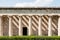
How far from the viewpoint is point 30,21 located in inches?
1783

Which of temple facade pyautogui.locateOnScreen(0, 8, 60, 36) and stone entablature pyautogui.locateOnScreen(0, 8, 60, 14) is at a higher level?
stone entablature pyautogui.locateOnScreen(0, 8, 60, 14)

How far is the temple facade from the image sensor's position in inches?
1763

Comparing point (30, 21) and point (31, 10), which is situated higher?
point (31, 10)

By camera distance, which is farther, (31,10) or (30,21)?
(31,10)

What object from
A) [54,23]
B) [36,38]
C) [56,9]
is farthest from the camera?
[54,23]

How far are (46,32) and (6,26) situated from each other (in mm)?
8908

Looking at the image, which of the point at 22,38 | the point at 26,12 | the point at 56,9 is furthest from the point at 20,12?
the point at 22,38

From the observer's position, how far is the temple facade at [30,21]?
44781 mm

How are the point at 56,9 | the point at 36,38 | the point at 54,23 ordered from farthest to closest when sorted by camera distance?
1. the point at 54,23
2. the point at 56,9
3. the point at 36,38

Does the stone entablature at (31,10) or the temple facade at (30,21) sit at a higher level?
the stone entablature at (31,10)

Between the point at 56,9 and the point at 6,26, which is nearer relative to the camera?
the point at 56,9

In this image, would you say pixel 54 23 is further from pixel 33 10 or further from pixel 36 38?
pixel 36 38

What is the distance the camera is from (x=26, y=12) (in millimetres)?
45750

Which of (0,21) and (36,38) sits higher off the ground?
(0,21)
